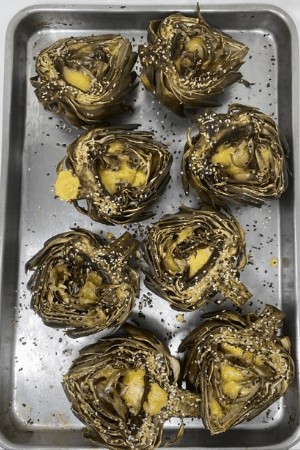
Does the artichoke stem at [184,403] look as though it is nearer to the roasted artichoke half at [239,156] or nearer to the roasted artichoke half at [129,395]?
the roasted artichoke half at [129,395]

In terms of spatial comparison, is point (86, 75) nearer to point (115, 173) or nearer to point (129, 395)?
point (115, 173)

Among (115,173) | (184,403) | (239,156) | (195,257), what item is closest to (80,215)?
(115,173)

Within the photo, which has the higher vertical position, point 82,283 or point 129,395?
point 82,283

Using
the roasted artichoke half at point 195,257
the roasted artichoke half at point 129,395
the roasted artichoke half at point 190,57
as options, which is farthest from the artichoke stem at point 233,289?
the roasted artichoke half at point 190,57

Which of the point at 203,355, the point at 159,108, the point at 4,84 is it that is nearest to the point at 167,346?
the point at 203,355

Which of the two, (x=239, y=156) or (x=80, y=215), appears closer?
(x=239, y=156)

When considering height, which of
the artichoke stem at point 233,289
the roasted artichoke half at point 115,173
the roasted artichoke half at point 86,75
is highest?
the roasted artichoke half at point 86,75
